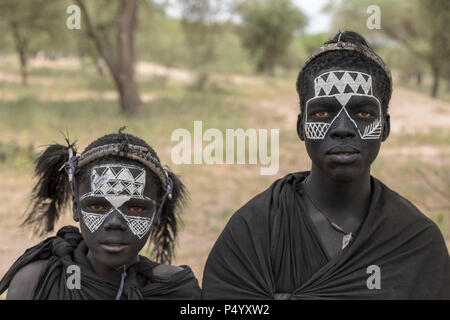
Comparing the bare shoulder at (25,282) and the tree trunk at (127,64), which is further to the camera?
the tree trunk at (127,64)

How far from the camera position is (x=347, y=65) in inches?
104

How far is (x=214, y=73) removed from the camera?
76.4 feet

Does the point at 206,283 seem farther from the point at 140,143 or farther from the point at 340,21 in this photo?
the point at 340,21

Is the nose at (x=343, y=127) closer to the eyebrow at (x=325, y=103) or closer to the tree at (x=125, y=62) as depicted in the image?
the eyebrow at (x=325, y=103)

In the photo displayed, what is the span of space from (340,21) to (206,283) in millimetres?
27836

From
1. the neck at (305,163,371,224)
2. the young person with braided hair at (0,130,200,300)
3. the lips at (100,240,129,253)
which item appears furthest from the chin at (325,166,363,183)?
the lips at (100,240,129,253)

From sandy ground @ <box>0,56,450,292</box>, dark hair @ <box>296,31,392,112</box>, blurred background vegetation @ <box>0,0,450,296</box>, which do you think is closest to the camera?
dark hair @ <box>296,31,392,112</box>

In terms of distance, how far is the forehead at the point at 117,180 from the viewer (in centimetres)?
285

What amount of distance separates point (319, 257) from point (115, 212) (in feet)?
3.47

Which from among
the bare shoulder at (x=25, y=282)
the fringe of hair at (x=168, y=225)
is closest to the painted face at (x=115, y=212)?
the bare shoulder at (x=25, y=282)

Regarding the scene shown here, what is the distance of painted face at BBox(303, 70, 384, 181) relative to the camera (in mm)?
2535

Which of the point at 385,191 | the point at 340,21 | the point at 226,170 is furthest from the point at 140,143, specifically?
the point at 340,21

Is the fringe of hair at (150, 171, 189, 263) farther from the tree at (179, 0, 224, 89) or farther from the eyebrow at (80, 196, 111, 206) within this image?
the tree at (179, 0, 224, 89)

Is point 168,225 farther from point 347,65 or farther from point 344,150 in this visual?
point 347,65
